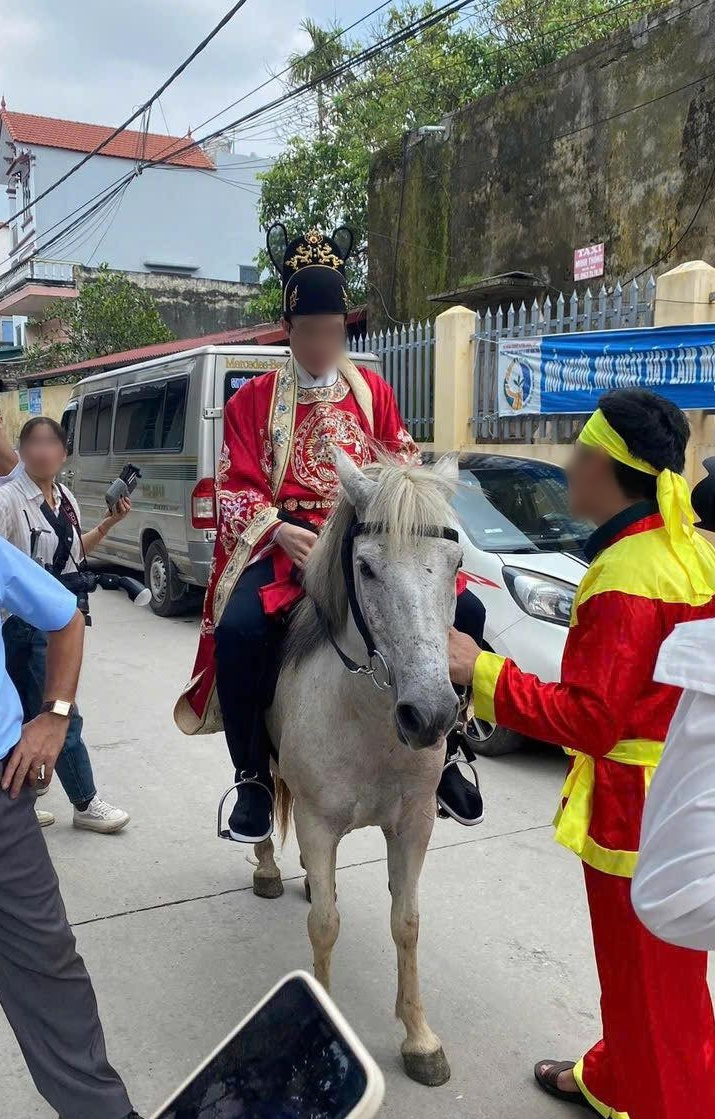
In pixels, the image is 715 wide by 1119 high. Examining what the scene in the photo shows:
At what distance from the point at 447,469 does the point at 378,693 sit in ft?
2.11

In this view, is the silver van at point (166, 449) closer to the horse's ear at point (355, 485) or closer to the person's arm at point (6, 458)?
the person's arm at point (6, 458)

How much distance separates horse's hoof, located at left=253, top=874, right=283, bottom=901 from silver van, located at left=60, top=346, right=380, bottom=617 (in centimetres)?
443

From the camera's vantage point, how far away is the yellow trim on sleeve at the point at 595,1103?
2325 mm

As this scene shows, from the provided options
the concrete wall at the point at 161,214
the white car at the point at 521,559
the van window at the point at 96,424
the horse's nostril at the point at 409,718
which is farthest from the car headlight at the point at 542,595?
A: the concrete wall at the point at 161,214

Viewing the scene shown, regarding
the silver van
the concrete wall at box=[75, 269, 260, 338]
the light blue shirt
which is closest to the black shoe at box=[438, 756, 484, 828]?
the light blue shirt

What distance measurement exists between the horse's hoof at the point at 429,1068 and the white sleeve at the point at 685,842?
171 centimetres

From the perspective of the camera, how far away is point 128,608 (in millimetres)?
9828

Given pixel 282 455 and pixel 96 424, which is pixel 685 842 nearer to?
pixel 282 455

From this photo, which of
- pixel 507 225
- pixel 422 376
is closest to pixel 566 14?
pixel 507 225

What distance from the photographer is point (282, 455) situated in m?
2.95

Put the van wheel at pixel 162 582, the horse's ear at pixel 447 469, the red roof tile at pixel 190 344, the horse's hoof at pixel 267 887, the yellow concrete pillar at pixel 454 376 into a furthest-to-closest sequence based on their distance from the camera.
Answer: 1. the red roof tile at pixel 190 344
2. the yellow concrete pillar at pixel 454 376
3. the van wheel at pixel 162 582
4. the horse's hoof at pixel 267 887
5. the horse's ear at pixel 447 469

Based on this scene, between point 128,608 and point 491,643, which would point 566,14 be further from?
point 491,643

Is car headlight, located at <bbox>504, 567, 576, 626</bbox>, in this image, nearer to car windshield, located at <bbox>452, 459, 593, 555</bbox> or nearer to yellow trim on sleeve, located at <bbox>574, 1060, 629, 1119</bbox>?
car windshield, located at <bbox>452, 459, 593, 555</bbox>

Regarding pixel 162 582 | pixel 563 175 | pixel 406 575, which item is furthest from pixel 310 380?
pixel 563 175
